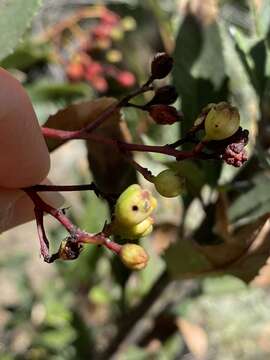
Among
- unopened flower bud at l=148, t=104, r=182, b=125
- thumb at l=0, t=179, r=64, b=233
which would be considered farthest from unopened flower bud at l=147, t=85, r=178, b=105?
thumb at l=0, t=179, r=64, b=233

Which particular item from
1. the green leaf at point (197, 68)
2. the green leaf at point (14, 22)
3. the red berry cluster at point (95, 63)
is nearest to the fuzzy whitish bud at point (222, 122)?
the green leaf at point (14, 22)

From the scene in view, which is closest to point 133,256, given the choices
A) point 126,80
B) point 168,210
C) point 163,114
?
point 163,114

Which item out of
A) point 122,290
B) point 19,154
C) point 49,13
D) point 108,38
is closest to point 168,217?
point 122,290

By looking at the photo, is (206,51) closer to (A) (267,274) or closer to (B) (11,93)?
(A) (267,274)

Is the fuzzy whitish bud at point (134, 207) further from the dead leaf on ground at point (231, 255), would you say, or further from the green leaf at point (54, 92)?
the green leaf at point (54, 92)

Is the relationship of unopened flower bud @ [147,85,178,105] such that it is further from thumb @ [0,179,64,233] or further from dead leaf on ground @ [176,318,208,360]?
dead leaf on ground @ [176,318,208,360]

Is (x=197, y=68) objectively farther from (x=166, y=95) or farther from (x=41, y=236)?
(x=41, y=236)
